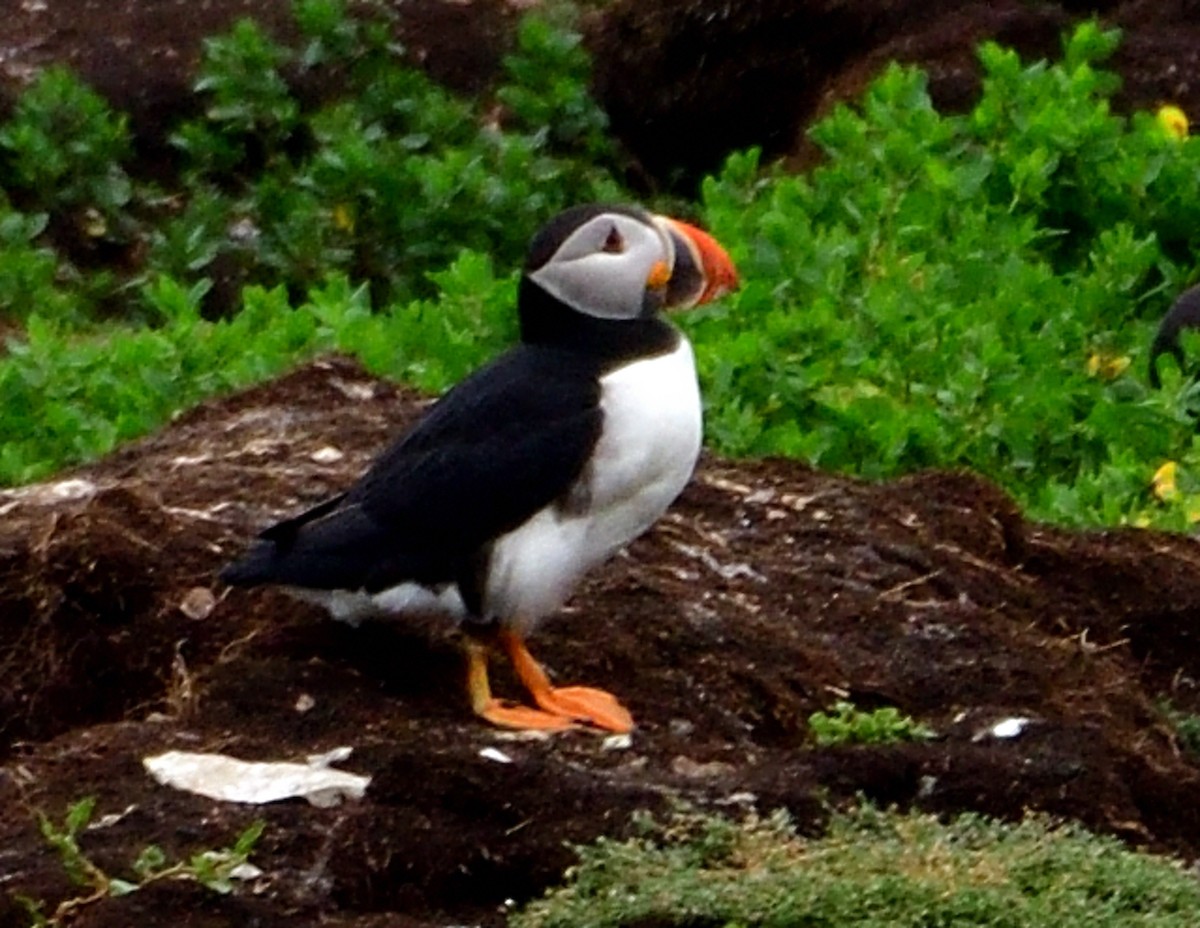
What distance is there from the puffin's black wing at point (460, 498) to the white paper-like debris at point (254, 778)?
0.41 meters

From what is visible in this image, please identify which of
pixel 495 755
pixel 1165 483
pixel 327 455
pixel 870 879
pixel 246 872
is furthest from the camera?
pixel 1165 483

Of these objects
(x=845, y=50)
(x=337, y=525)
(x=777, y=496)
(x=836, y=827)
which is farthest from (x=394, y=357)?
(x=845, y=50)

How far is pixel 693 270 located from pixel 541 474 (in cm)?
48

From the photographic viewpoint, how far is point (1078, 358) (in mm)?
8633

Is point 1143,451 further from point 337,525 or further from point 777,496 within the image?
point 337,525

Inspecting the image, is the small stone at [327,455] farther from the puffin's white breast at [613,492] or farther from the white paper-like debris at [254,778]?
the white paper-like debris at [254,778]

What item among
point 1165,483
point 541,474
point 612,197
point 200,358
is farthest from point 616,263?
point 612,197

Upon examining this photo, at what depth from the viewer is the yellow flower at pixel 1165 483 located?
7340mm

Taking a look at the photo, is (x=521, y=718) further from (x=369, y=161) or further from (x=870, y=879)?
(x=369, y=161)

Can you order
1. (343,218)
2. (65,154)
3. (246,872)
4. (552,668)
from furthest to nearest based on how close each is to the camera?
(65,154) < (343,218) < (552,668) < (246,872)

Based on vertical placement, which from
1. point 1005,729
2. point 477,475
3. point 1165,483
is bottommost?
point 1165,483

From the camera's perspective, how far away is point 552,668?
5293 millimetres

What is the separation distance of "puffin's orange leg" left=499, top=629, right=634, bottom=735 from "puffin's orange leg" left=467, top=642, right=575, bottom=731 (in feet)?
0.08

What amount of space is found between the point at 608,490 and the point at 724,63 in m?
8.70
